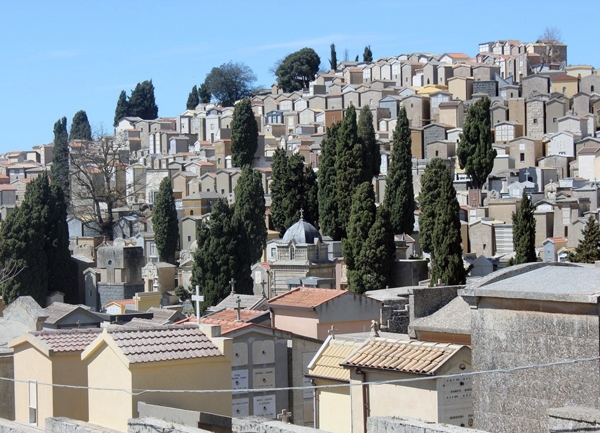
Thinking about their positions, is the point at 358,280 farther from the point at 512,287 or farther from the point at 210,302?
the point at 512,287

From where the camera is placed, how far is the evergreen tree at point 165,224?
196 feet

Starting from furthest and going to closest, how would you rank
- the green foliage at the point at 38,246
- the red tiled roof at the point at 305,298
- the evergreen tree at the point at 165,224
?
1. the evergreen tree at the point at 165,224
2. the green foliage at the point at 38,246
3. the red tiled roof at the point at 305,298

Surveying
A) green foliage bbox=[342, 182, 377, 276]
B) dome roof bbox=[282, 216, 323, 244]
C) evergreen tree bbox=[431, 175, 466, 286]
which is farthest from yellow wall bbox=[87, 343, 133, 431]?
dome roof bbox=[282, 216, 323, 244]

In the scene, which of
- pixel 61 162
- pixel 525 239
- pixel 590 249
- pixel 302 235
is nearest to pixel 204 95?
pixel 61 162

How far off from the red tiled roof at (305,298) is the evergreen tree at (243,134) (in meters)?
48.4

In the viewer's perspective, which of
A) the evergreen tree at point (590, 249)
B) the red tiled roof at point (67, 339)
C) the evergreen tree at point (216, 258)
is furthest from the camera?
the evergreen tree at point (216, 258)

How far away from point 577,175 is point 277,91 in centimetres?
5445

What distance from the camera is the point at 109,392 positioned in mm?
11203

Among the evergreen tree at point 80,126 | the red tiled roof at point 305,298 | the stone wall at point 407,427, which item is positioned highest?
the evergreen tree at point 80,126

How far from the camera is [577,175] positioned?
7044cm

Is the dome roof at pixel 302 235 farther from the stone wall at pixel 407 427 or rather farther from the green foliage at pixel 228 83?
the green foliage at pixel 228 83

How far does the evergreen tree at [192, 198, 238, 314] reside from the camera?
4328 centimetres

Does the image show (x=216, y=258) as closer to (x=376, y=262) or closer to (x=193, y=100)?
(x=376, y=262)

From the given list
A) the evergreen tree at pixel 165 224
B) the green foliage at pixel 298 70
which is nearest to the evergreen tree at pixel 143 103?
the green foliage at pixel 298 70
